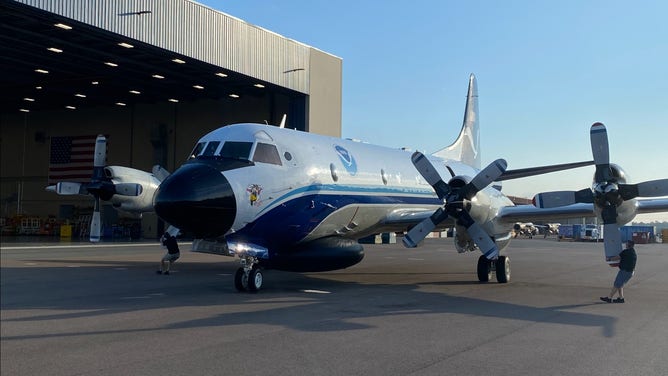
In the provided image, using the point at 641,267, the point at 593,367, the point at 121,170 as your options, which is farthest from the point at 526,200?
the point at 593,367

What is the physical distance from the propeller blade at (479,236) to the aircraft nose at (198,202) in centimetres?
596

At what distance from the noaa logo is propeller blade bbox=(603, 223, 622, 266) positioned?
21.9 ft

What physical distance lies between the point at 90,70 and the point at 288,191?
2815cm

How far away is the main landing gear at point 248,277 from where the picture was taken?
1362 centimetres

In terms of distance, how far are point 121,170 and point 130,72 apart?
21.1m

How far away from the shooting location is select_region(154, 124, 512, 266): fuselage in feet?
40.6

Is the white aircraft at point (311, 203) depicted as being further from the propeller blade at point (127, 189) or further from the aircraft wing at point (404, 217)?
the propeller blade at point (127, 189)

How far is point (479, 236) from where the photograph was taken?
15172mm

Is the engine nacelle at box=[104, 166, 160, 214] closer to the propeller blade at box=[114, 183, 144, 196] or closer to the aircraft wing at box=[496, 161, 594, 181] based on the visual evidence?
the propeller blade at box=[114, 183, 144, 196]

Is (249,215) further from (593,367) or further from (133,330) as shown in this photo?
(593,367)

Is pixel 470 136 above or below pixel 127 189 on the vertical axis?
above

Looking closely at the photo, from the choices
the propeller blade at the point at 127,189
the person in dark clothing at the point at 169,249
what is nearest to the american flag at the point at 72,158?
the propeller blade at the point at 127,189

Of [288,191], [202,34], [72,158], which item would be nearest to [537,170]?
[288,191]

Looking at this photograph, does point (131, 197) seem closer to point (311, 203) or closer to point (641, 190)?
point (311, 203)
